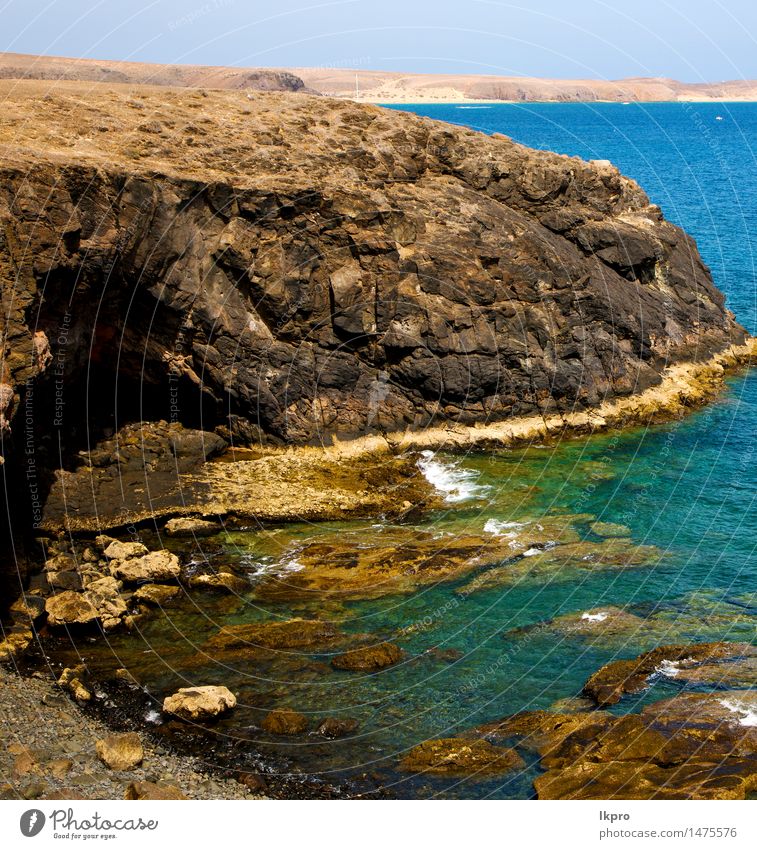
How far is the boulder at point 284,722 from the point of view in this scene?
33.6 metres

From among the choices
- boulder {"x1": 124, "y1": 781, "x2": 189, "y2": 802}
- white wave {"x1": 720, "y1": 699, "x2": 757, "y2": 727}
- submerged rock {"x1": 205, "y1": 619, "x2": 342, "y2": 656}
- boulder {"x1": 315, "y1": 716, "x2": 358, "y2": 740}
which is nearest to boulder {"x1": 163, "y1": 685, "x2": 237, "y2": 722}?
boulder {"x1": 315, "y1": 716, "x2": 358, "y2": 740}

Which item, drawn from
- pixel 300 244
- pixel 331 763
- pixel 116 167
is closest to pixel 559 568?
pixel 331 763

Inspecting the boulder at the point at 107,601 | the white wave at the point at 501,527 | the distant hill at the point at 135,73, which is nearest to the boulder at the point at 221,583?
the boulder at the point at 107,601

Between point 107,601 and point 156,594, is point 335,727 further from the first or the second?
point 107,601

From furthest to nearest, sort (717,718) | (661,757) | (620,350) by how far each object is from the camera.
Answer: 1. (620,350)
2. (717,718)
3. (661,757)

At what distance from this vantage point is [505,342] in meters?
59.7

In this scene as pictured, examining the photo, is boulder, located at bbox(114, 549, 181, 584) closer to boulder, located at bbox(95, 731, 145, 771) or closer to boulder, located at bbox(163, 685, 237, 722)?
boulder, located at bbox(163, 685, 237, 722)

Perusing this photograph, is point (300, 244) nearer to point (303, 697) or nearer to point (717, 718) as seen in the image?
point (303, 697)

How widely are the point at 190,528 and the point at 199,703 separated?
13404mm

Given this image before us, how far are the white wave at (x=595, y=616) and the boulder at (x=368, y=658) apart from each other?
25.1 ft

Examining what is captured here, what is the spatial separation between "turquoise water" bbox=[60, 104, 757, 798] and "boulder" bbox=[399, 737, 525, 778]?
460 mm

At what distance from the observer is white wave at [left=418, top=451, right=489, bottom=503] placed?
50.8 meters

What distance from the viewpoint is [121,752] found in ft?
103

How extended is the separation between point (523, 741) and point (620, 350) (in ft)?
118
